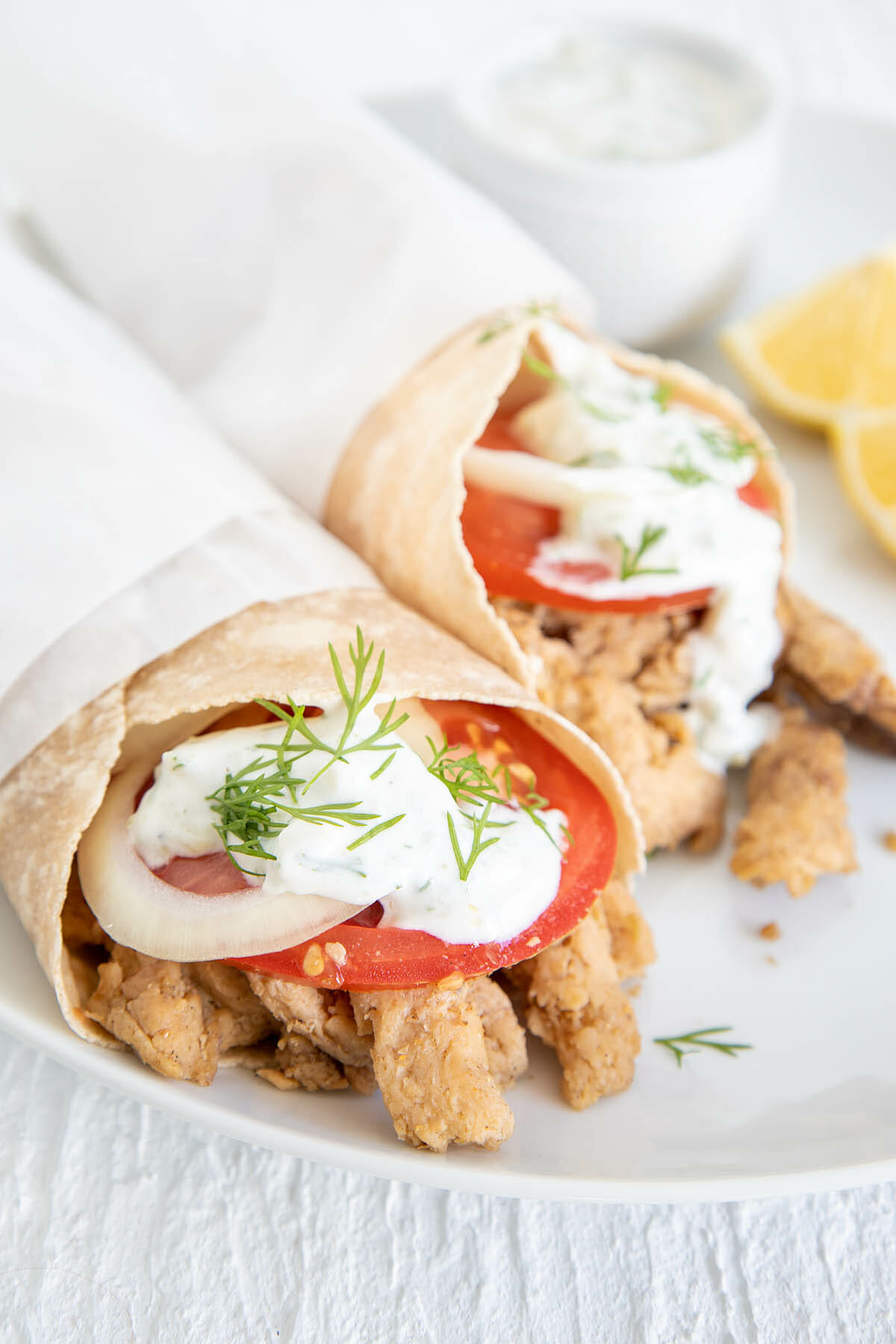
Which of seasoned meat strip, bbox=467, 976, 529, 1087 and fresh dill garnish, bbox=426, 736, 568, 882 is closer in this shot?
fresh dill garnish, bbox=426, 736, 568, 882

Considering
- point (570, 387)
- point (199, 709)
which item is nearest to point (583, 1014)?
point (199, 709)

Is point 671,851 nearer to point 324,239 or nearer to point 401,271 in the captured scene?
point 401,271

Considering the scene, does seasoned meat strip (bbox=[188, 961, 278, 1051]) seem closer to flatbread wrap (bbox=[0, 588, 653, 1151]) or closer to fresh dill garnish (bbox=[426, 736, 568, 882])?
flatbread wrap (bbox=[0, 588, 653, 1151])

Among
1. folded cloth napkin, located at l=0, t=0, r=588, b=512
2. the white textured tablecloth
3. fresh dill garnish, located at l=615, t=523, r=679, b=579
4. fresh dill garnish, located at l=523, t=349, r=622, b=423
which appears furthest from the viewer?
folded cloth napkin, located at l=0, t=0, r=588, b=512

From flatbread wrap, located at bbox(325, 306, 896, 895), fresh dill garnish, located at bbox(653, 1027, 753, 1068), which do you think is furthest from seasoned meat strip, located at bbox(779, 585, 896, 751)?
fresh dill garnish, located at bbox(653, 1027, 753, 1068)

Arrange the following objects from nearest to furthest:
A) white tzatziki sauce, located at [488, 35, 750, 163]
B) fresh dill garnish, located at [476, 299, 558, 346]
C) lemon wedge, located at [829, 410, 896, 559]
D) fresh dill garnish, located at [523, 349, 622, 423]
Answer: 1. fresh dill garnish, located at [523, 349, 622, 423]
2. fresh dill garnish, located at [476, 299, 558, 346]
3. lemon wedge, located at [829, 410, 896, 559]
4. white tzatziki sauce, located at [488, 35, 750, 163]

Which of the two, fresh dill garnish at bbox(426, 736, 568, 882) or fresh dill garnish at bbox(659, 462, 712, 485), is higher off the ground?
fresh dill garnish at bbox(426, 736, 568, 882)

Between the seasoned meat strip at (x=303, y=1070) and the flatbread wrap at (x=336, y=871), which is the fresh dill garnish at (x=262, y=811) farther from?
the seasoned meat strip at (x=303, y=1070)
